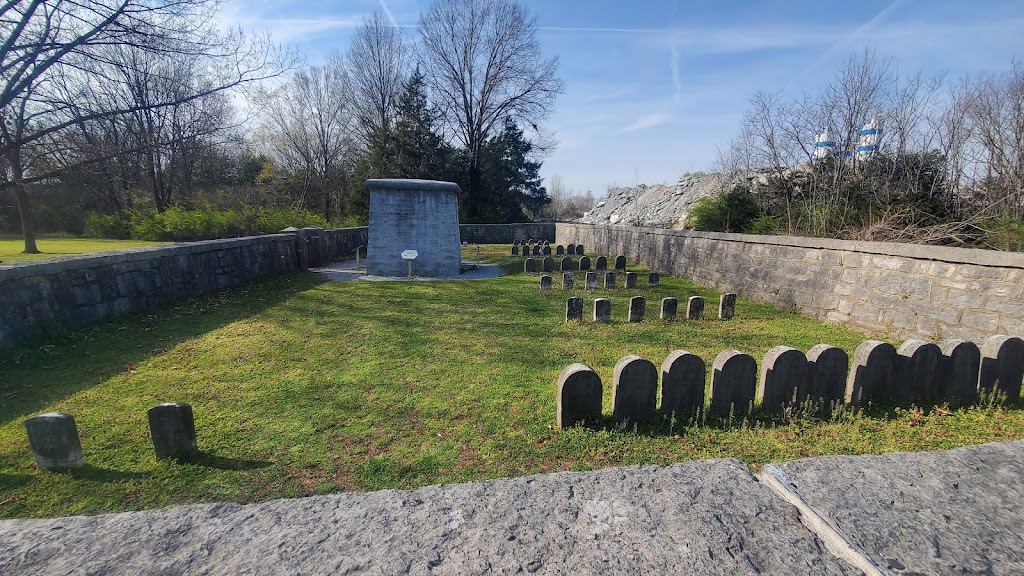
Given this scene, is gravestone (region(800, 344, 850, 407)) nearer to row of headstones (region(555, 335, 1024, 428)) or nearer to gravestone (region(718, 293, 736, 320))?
row of headstones (region(555, 335, 1024, 428))

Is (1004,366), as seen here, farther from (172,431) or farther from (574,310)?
(172,431)

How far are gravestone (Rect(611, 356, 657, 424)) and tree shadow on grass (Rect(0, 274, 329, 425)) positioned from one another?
4590 millimetres

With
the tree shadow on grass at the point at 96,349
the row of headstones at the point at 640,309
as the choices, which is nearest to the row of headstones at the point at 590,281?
the row of headstones at the point at 640,309

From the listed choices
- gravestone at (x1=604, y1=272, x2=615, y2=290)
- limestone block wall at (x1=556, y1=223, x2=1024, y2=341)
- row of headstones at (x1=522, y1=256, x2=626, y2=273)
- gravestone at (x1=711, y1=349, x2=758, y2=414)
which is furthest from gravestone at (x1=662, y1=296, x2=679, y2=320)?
row of headstones at (x1=522, y1=256, x2=626, y2=273)

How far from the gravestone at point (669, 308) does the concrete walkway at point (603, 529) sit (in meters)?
4.37

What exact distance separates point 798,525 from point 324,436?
9.33 feet

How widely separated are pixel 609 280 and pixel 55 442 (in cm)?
850

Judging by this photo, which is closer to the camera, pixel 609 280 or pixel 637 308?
pixel 637 308

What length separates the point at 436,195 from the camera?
11.7 m

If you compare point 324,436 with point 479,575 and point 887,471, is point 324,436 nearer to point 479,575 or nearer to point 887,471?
point 479,575

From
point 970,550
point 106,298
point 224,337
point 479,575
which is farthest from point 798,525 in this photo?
point 106,298

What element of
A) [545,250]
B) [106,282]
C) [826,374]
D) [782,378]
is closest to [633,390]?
[782,378]

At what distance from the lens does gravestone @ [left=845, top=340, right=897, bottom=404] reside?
10.9 ft

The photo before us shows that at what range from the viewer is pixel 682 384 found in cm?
319
